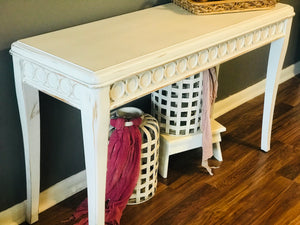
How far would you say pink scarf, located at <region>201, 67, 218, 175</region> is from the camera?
205 cm

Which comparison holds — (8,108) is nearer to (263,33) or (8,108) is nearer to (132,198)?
(132,198)

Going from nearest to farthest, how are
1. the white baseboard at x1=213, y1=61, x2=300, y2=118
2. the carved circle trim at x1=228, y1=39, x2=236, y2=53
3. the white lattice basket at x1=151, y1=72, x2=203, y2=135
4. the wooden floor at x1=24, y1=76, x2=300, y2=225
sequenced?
1. the carved circle trim at x1=228, y1=39, x2=236, y2=53
2. the wooden floor at x1=24, y1=76, x2=300, y2=225
3. the white lattice basket at x1=151, y1=72, x2=203, y2=135
4. the white baseboard at x1=213, y1=61, x2=300, y2=118

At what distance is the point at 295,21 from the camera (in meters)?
3.16

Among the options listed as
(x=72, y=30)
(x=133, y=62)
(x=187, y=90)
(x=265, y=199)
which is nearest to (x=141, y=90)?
(x=133, y=62)

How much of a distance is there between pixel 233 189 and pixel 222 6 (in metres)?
0.84

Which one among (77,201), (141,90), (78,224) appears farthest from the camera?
(77,201)

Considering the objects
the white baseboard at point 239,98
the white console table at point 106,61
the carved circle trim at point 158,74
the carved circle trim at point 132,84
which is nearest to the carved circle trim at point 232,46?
the white console table at point 106,61

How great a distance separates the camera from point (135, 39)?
1502 millimetres

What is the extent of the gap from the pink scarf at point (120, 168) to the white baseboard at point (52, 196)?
126 mm

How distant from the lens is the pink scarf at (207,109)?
205cm

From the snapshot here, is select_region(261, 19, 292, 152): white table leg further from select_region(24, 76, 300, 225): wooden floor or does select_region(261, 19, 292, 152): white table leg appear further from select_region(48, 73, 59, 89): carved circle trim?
select_region(48, 73, 59, 89): carved circle trim

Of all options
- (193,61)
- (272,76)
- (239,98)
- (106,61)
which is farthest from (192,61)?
(239,98)

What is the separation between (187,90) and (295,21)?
1.53 metres

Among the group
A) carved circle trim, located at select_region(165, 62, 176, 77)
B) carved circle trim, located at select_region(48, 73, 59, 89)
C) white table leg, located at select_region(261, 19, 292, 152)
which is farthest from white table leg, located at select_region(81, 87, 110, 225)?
white table leg, located at select_region(261, 19, 292, 152)
